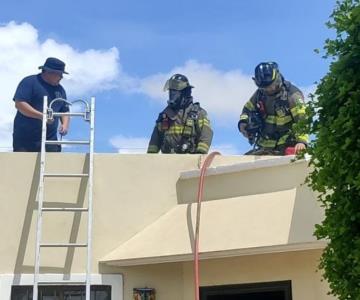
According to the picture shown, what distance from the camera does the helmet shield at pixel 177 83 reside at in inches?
347

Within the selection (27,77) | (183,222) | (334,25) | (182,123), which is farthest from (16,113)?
(334,25)

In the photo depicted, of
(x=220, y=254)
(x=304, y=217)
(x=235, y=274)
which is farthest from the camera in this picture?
(x=235, y=274)

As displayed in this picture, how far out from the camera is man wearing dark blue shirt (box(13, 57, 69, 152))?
8.21 metres

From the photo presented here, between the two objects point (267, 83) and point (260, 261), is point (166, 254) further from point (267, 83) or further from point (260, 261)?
point (267, 83)

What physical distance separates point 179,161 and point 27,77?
218 centimetres

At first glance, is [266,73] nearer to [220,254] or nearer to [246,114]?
[246,114]

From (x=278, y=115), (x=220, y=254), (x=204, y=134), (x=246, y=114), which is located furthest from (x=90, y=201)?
(x=278, y=115)

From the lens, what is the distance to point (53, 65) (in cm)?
859

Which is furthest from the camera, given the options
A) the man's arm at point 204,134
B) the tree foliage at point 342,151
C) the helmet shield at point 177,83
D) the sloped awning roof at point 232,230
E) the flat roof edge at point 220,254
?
the helmet shield at point 177,83

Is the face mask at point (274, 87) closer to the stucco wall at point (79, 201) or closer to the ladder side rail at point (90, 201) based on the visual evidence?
the stucco wall at point (79, 201)

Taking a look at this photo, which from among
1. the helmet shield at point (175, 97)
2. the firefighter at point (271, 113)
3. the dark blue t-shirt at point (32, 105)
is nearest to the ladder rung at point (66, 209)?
the dark blue t-shirt at point (32, 105)

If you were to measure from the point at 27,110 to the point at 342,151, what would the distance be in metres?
5.23

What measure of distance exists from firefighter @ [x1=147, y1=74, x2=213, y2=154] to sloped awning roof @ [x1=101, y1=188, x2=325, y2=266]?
117 centimetres

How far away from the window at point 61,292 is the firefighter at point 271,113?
7.70 ft
